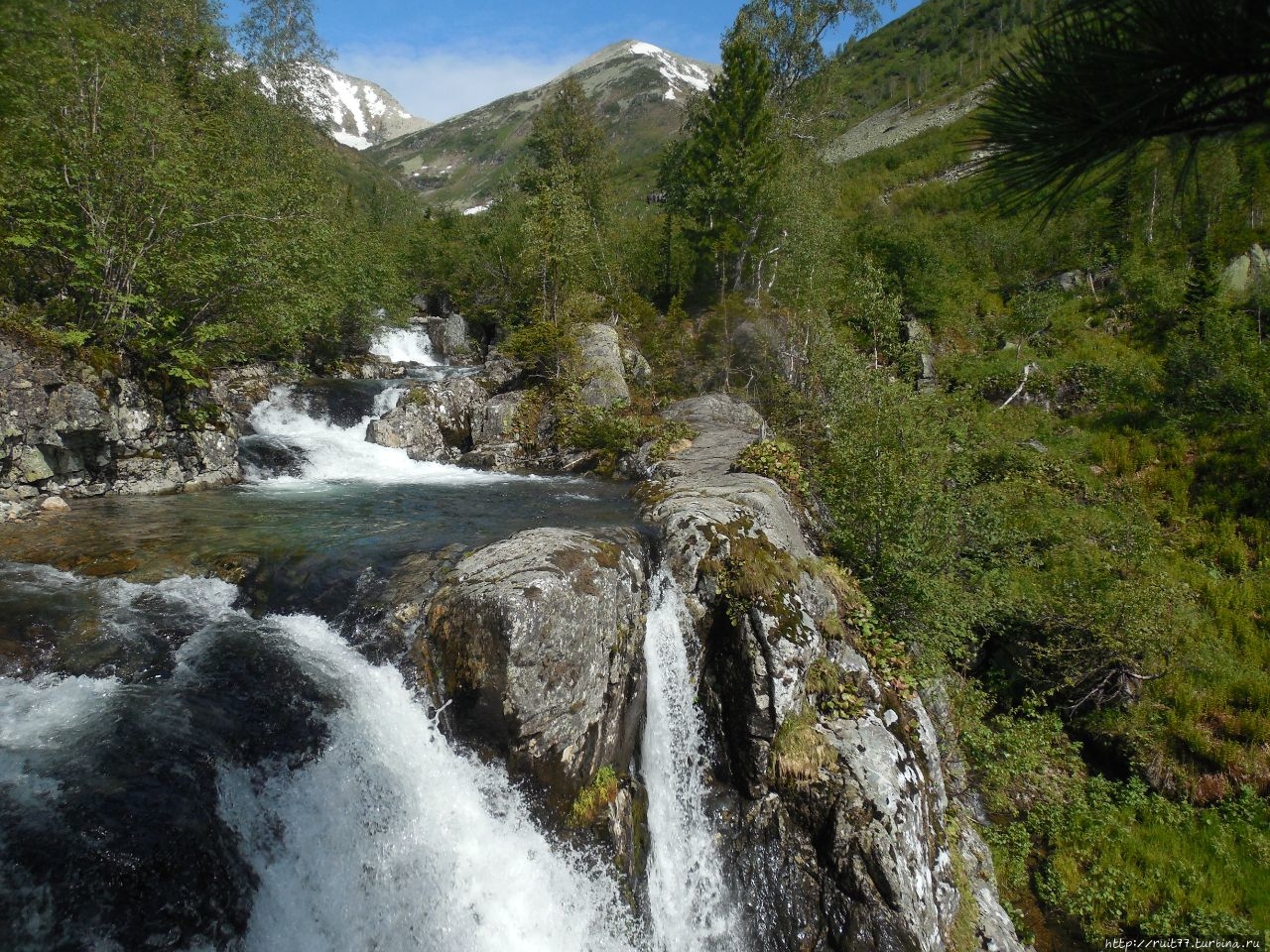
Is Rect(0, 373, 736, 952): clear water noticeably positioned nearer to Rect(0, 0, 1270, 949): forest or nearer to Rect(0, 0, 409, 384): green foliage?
Rect(0, 0, 409, 384): green foliage

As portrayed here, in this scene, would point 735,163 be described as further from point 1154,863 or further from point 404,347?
point 1154,863

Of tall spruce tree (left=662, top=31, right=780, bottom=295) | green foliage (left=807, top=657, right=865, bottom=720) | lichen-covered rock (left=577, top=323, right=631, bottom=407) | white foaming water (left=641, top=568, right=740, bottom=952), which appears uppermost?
tall spruce tree (left=662, top=31, right=780, bottom=295)

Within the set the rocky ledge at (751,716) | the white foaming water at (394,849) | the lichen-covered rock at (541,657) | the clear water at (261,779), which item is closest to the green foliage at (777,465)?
the rocky ledge at (751,716)

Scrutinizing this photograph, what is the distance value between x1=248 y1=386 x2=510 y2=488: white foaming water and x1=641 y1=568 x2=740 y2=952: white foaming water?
32.8ft

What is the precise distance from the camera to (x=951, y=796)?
409 inches

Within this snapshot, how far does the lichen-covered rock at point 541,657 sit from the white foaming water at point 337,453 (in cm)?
987

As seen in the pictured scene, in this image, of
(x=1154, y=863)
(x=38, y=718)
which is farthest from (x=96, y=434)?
(x=1154, y=863)

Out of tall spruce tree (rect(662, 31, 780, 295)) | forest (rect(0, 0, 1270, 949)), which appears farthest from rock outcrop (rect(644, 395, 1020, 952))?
tall spruce tree (rect(662, 31, 780, 295))

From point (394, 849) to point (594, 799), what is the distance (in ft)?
8.69

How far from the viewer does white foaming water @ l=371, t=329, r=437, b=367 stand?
32.5 m

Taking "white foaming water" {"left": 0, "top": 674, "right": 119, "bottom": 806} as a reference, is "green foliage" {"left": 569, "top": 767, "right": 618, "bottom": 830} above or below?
below

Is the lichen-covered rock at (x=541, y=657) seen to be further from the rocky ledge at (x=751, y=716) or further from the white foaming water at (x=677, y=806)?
the white foaming water at (x=677, y=806)

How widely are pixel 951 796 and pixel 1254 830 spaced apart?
18.2ft

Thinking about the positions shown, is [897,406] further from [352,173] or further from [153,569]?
[352,173]
